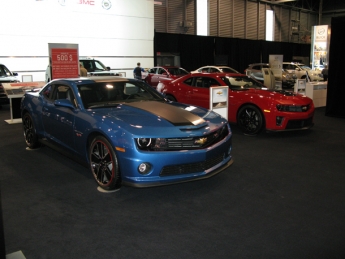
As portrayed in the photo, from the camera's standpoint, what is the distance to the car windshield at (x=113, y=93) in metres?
4.89

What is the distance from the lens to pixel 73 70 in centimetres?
962

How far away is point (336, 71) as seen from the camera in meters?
10.3

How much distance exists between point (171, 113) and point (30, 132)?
3.07 metres

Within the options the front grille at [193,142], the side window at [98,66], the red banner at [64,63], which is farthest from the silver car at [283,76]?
the front grille at [193,142]

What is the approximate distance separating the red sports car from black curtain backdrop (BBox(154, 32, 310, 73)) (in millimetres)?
13227

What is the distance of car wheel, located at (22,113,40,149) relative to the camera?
6.11m

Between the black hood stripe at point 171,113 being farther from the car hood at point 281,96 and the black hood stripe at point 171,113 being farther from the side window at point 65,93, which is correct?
the car hood at point 281,96

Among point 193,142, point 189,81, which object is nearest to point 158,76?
point 189,81

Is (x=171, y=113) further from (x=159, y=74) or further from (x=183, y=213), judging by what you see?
(x=159, y=74)

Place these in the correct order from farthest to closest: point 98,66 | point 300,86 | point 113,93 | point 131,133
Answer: point 98,66
point 300,86
point 113,93
point 131,133

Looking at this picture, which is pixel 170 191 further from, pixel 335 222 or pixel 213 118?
pixel 335 222

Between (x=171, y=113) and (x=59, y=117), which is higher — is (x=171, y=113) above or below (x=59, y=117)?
above

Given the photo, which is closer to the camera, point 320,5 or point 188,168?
point 188,168

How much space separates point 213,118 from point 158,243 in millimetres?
2153
